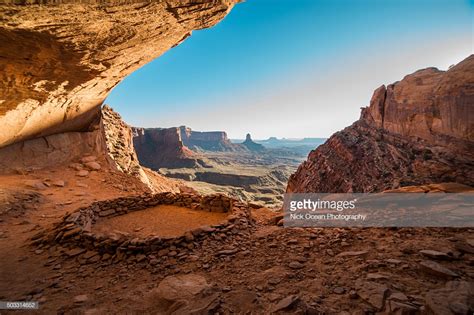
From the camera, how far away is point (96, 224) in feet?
25.0

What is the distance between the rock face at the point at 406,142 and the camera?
12.9 m

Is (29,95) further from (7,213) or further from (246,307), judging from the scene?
(246,307)

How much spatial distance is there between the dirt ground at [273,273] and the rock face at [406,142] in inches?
494

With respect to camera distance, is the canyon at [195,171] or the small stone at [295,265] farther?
the canyon at [195,171]

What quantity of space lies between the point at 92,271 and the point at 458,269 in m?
7.33

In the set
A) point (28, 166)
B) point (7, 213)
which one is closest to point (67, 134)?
point (28, 166)

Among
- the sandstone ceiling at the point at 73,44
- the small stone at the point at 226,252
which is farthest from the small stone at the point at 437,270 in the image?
the sandstone ceiling at the point at 73,44

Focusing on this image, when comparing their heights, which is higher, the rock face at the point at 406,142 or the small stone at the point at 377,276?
the rock face at the point at 406,142

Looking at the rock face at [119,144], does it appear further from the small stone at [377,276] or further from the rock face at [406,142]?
the small stone at [377,276]

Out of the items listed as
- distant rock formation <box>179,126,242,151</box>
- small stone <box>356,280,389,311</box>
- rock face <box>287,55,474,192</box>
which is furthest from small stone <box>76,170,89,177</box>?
distant rock formation <box>179,126,242,151</box>

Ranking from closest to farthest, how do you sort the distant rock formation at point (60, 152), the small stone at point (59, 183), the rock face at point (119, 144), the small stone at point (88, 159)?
the small stone at point (59, 183) < the distant rock formation at point (60, 152) < the small stone at point (88, 159) < the rock face at point (119, 144)

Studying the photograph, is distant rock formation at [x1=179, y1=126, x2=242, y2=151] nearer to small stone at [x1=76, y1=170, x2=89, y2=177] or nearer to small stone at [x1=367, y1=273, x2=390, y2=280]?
small stone at [x1=76, y1=170, x2=89, y2=177]

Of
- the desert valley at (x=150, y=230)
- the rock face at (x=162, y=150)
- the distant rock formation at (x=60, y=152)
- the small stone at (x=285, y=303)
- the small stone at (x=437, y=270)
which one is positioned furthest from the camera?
the rock face at (x=162, y=150)

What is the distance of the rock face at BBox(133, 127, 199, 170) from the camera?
3462 inches
